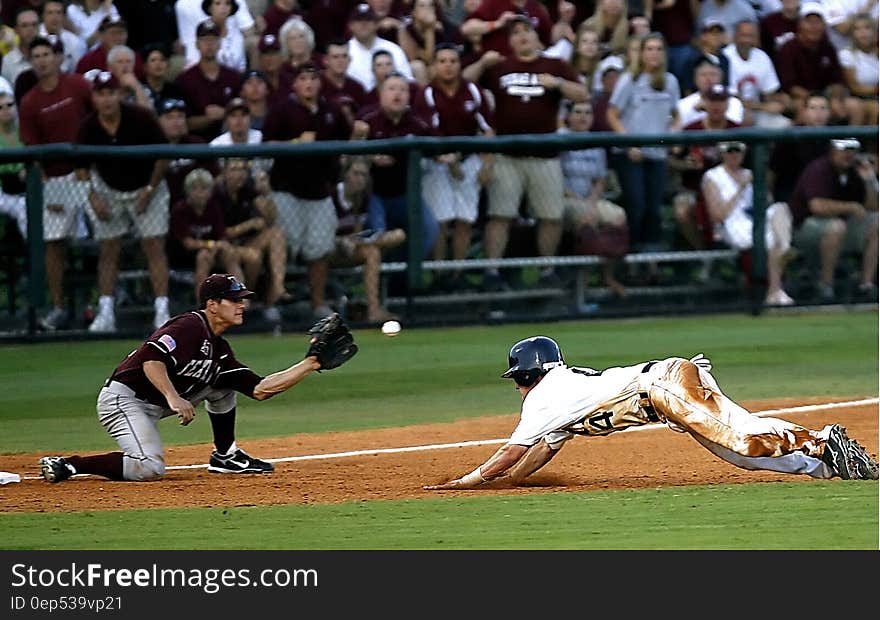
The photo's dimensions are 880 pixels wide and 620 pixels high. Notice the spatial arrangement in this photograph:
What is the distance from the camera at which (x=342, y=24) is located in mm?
15086

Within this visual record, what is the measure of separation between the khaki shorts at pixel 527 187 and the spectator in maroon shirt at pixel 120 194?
2655 mm

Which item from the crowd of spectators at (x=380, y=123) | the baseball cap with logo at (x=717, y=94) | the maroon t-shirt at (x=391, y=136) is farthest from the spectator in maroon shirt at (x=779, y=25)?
the maroon t-shirt at (x=391, y=136)

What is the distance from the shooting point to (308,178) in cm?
1333

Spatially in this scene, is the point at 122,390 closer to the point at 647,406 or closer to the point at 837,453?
the point at 647,406

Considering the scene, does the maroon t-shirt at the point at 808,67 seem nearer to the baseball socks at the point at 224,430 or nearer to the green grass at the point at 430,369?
the green grass at the point at 430,369

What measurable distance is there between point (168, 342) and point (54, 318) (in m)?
4.61

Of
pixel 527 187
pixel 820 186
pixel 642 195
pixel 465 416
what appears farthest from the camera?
pixel 820 186

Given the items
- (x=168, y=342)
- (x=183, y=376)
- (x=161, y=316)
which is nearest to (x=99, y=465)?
(x=183, y=376)

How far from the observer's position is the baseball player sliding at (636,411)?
26.1ft

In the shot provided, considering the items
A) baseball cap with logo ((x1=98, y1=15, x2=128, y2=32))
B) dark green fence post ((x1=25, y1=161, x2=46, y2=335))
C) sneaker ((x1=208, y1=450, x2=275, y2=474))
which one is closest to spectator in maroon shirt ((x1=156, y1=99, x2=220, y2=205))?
baseball cap with logo ((x1=98, y1=15, x2=128, y2=32))

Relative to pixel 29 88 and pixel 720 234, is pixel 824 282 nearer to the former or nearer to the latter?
pixel 720 234

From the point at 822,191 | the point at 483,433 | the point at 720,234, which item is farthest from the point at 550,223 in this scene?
the point at 483,433

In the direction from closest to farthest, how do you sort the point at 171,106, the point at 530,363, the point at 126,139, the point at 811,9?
the point at 530,363 < the point at 126,139 < the point at 171,106 < the point at 811,9
